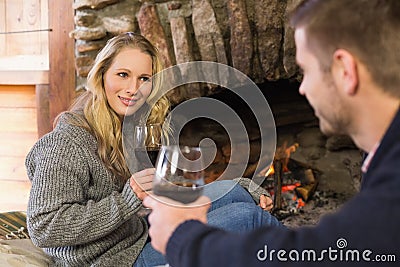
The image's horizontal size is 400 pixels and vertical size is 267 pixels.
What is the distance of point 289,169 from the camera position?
305 cm

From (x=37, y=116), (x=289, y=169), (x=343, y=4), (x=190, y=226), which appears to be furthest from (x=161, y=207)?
(x=289, y=169)

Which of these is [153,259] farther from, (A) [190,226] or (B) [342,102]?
(B) [342,102]

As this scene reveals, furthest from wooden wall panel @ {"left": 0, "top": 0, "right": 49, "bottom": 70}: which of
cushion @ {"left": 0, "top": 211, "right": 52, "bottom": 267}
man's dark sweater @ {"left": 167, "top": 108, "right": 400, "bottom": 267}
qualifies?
man's dark sweater @ {"left": 167, "top": 108, "right": 400, "bottom": 267}

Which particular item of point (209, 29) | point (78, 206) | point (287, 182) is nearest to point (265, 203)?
point (78, 206)

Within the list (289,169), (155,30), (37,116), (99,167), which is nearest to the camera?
(99,167)

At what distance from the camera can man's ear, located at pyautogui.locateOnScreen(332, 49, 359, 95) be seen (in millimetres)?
819

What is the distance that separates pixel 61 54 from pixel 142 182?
1380 millimetres

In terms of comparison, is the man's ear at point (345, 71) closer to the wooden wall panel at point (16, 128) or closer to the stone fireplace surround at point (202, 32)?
the stone fireplace surround at point (202, 32)

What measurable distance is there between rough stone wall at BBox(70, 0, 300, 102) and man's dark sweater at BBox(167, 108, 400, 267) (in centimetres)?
159

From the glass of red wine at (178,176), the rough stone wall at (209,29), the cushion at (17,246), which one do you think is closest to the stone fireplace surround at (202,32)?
the rough stone wall at (209,29)

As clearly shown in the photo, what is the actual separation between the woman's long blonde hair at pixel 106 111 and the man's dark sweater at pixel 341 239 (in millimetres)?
857

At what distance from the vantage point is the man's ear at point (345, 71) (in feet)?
2.69

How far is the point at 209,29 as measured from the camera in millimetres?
2395

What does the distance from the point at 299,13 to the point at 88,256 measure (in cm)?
94
